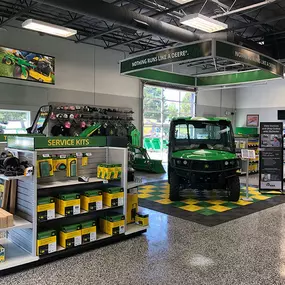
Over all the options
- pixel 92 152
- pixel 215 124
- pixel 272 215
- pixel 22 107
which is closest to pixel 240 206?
pixel 272 215

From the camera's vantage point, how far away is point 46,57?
9281 millimetres

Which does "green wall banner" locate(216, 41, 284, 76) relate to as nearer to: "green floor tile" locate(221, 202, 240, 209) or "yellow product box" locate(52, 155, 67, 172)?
"green floor tile" locate(221, 202, 240, 209)

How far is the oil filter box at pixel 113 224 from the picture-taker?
431 centimetres

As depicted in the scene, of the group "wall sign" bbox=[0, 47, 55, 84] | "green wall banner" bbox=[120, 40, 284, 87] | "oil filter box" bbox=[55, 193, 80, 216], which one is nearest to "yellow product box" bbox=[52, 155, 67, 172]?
"oil filter box" bbox=[55, 193, 80, 216]

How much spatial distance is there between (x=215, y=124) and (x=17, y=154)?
4.56 metres

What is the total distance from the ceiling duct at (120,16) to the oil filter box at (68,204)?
140 inches

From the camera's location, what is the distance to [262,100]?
15828mm

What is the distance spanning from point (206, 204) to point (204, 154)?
105 centimetres

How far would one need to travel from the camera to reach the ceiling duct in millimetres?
5822

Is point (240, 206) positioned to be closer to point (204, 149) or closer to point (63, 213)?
point (204, 149)

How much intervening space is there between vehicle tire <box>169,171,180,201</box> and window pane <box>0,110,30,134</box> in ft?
15.9

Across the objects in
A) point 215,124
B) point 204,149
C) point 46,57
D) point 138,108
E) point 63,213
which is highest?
point 46,57

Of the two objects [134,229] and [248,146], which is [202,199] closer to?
[134,229]

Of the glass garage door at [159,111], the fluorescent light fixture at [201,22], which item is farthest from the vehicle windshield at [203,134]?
the glass garage door at [159,111]
